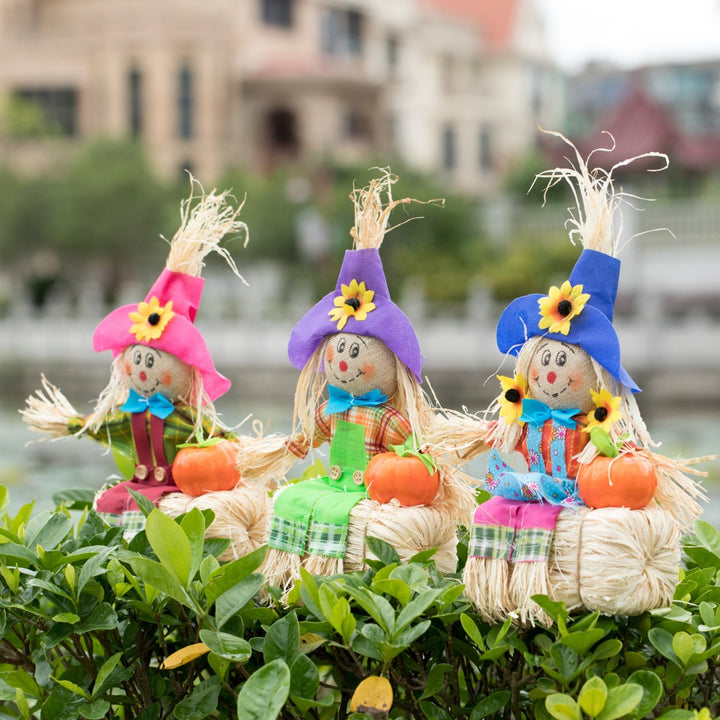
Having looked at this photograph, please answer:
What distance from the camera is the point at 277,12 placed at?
27.8 meters

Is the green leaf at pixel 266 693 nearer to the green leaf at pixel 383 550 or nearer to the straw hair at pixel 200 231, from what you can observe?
the green leaf at pixel 383 550

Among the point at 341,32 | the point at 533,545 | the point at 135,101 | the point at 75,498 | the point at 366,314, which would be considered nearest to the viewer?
the point at 533,545

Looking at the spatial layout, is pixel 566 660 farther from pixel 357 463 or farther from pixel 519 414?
pixel 357 463

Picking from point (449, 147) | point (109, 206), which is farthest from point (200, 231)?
point (449, 147)

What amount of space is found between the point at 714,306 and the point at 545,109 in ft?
61.2

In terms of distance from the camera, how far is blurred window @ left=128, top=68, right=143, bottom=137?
2534 cm

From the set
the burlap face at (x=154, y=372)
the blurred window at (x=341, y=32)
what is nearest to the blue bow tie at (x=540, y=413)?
the burlap face at (x=154, y=372)

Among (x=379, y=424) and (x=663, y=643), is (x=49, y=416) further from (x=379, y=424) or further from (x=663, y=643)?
(x=663, y=643)

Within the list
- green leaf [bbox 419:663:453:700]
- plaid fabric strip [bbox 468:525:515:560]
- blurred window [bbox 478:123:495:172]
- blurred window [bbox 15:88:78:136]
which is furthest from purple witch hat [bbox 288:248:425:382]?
blurred window [bbox 478:123:495:172]

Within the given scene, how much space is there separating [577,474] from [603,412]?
125mm

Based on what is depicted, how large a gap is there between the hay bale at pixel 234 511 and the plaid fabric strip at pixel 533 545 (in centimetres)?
60

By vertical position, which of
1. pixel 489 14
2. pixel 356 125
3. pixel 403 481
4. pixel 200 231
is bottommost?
pixel 403 481

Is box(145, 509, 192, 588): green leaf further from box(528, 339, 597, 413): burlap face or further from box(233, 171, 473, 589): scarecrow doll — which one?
box(528, 339, 597, 413): burlap face

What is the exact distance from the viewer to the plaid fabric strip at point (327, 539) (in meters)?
2.08
